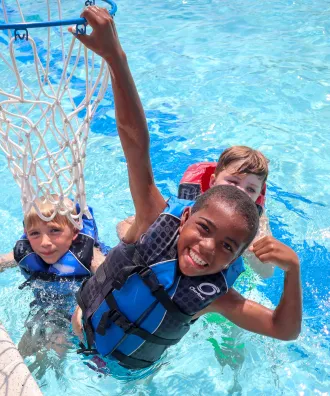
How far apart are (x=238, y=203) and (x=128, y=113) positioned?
620mm

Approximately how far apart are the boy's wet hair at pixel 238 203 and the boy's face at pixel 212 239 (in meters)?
0.02

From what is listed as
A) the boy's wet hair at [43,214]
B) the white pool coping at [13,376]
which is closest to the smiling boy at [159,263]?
the white pool coping at [13,376]

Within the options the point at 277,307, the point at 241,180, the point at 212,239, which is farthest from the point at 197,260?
the point at 241,180

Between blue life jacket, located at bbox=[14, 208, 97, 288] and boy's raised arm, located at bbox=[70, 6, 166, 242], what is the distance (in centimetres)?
100

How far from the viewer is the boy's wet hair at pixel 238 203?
2.33 m

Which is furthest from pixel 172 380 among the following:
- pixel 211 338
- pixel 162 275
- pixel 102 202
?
pixel 102 202

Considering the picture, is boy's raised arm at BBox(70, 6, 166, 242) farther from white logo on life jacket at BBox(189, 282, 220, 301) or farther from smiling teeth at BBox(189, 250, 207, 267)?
white logo on life jacket at BBox(189, 282, 220, 301)

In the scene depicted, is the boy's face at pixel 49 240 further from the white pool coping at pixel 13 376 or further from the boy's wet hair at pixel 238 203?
the boy's wet hair at pixel 238 203

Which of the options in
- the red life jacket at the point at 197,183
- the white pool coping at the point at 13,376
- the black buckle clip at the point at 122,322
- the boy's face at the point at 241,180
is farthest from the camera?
the red life jacket at the point at 197,183

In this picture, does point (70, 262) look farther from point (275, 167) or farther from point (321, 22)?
point (321, 22)

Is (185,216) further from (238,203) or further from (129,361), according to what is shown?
(129,361)

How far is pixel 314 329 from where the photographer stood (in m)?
3.87

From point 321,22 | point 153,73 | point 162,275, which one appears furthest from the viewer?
point 321,22

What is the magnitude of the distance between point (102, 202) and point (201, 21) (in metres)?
5.28
